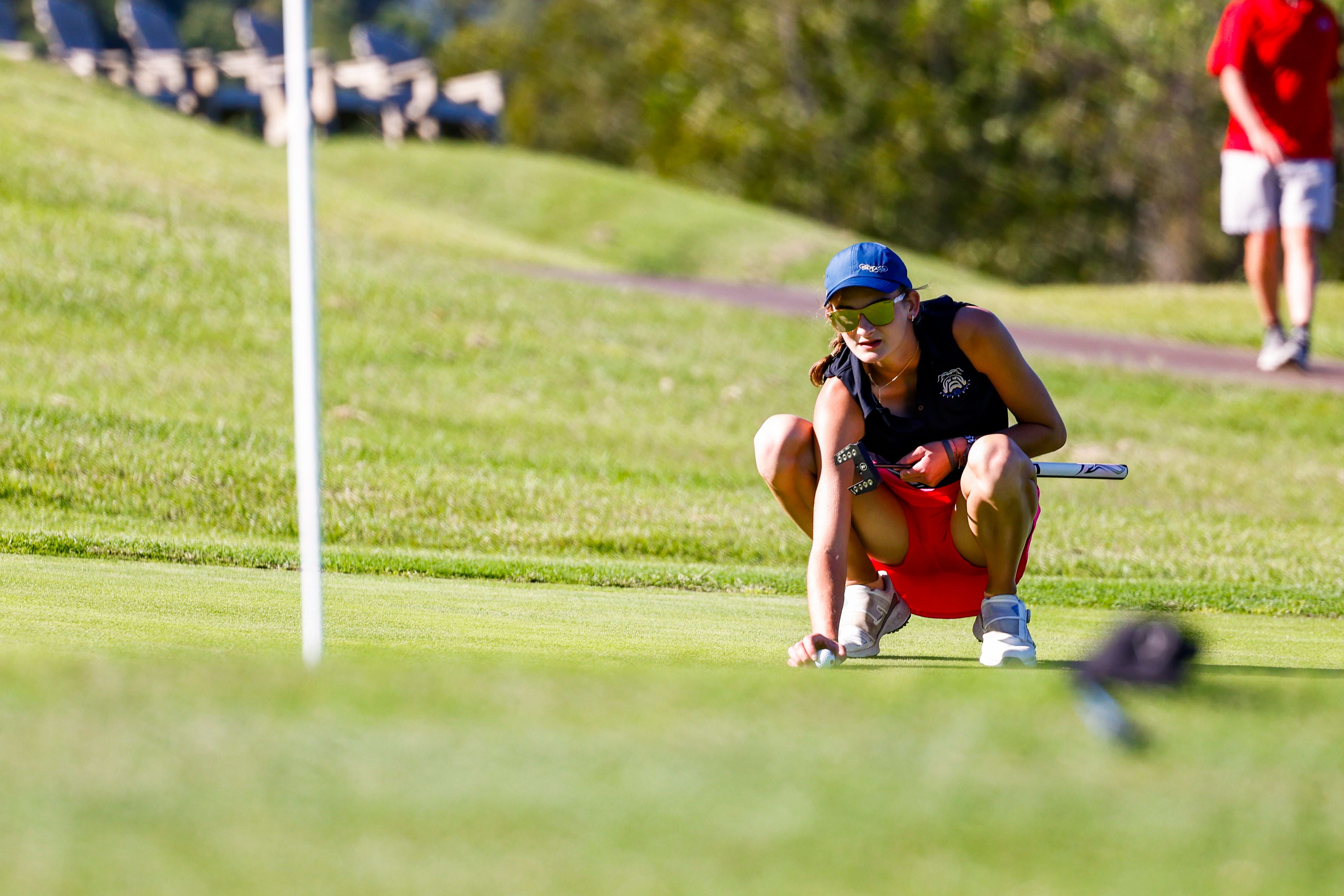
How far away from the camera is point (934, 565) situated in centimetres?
500

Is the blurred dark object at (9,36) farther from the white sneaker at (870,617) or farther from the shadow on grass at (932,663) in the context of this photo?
the shadow on grass at (932,663)

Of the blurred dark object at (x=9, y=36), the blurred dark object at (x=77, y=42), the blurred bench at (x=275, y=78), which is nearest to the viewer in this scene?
the blurred dark object at (x=9, y=36)

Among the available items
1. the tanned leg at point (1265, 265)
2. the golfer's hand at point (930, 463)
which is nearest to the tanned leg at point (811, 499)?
the golfer's hand at point (930, 463)

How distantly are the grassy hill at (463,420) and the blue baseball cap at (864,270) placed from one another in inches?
102

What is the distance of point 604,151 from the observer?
59594mm

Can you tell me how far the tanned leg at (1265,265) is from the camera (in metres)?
10.2

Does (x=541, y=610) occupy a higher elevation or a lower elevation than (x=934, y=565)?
lower

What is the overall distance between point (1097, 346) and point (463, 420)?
700cm

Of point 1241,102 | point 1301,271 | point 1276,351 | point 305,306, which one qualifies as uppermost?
point 1241,102

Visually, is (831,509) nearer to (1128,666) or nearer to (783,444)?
(783,444)

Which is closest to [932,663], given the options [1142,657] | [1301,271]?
[1142,657]

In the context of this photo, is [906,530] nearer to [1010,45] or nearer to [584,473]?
[584,473]

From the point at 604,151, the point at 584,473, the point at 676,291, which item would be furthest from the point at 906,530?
the point at 604,151

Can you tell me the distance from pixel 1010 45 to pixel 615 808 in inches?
1601
